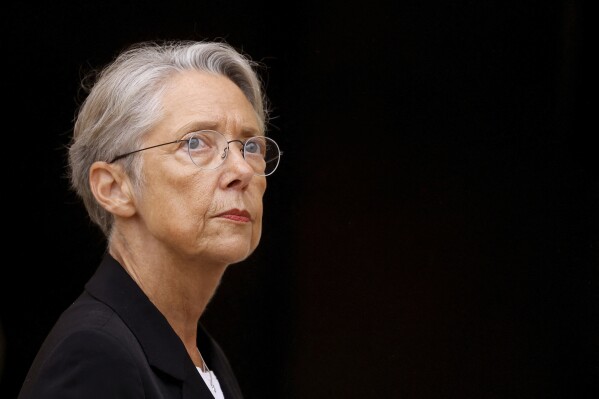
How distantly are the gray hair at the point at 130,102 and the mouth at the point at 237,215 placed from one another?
22 cm

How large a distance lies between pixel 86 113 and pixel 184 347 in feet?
2.07

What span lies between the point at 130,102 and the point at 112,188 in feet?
0.71

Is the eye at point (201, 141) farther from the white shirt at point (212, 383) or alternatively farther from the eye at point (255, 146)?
the white shirt at point (212, 383)

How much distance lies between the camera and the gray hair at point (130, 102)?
2.23 metres

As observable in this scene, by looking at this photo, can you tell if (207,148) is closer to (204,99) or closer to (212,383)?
(204,99)

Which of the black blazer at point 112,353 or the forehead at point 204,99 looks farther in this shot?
the forehead at point 204,99

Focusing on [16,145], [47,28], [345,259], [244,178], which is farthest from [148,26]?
[244,178]

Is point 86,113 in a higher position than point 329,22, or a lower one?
lower

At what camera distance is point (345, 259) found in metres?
3.33

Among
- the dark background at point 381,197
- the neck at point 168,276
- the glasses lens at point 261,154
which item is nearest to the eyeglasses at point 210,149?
the glasses lens at point 261,154

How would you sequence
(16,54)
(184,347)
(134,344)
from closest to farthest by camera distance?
1. (134,344)
2. (184,347)
3. (16,54)

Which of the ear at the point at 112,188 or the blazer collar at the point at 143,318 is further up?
the ear at the point at 112,188

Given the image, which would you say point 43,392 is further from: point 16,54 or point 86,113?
point 16,54

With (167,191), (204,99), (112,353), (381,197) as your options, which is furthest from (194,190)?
(381,197)
